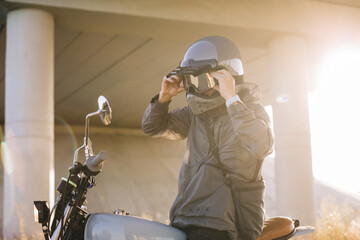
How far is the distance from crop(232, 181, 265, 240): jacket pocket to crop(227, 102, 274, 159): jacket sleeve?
20 cm

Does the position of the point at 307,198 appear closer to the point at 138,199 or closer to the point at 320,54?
the point at 320,54

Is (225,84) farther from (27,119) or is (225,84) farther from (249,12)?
(249,12)

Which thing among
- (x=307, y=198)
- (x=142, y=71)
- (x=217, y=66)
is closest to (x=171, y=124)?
(x=217, y=66)

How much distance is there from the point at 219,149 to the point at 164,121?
20.7 inches

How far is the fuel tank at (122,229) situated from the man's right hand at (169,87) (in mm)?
892

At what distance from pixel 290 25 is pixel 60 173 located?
13562 millimetres

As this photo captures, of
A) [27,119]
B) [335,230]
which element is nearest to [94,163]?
[335,230]

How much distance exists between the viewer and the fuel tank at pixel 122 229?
2088mm

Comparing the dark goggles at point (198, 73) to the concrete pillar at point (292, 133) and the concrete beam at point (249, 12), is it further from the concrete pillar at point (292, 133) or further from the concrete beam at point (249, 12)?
the concrete pillar at point (292, 133)

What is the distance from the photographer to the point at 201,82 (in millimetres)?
2648

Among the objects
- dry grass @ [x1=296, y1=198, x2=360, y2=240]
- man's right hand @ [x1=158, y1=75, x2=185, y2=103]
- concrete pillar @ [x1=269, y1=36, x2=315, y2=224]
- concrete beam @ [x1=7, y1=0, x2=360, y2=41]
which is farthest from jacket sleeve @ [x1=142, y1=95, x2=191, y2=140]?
concrete pillar @ [x1=269, y1=36, x2=315, y2=224]

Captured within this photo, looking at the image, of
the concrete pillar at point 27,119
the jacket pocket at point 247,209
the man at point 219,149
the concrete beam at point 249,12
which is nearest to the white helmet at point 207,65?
the man at point 219,149

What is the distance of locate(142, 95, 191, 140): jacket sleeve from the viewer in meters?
2.92

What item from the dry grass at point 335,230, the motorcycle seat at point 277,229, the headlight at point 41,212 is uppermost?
the headlight at point 41,212
